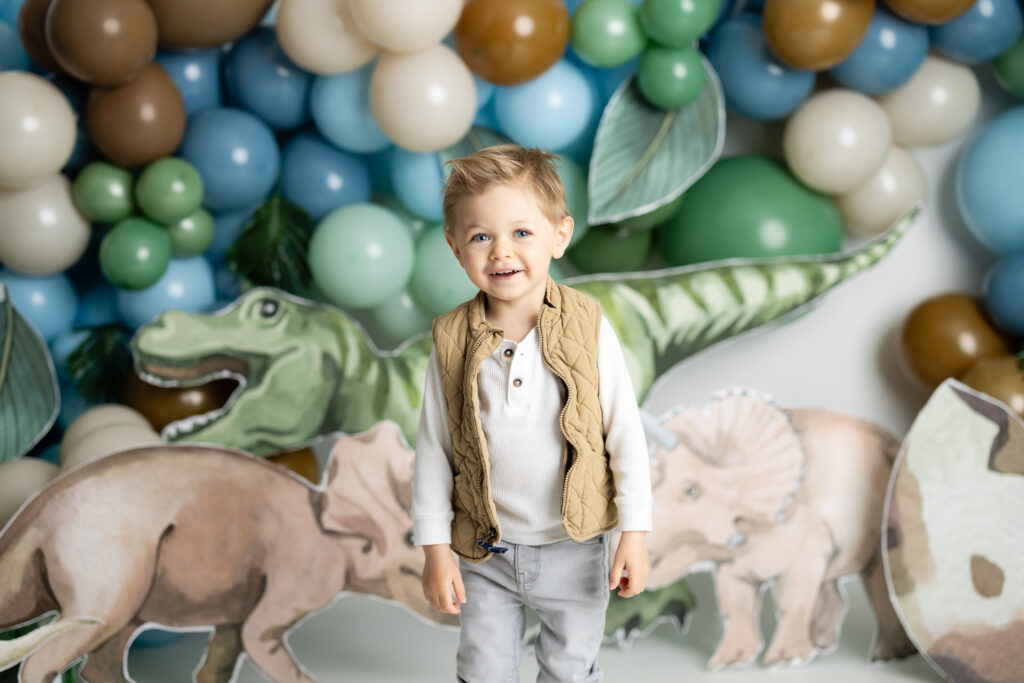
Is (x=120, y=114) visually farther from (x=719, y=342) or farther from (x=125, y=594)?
(x=719, y=342)

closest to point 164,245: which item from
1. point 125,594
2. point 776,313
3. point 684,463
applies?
point 125,594

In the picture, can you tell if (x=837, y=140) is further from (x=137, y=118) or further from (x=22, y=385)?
(x=22, y=385)

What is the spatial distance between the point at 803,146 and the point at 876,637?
1044 millimetres

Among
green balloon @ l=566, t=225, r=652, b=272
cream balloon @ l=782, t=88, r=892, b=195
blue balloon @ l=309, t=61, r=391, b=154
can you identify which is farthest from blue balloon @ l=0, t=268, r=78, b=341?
cream balloon @ l=782, t=88, r=892, b=195

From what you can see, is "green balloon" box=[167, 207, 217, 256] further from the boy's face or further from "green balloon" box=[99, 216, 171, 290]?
the boy's face

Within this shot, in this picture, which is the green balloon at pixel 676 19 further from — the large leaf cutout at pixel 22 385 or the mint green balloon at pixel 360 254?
the large leaf cutout at pixel 22 385

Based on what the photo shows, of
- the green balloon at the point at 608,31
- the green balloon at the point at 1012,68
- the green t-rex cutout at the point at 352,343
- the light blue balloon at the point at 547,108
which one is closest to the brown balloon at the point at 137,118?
the green t-rex cutout at the point at 352,343

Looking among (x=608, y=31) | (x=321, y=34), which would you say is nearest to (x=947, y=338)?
(x=608, y=31)

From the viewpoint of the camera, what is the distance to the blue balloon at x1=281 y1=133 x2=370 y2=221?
2066 mm

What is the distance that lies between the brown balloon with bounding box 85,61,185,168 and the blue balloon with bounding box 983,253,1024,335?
1769mm

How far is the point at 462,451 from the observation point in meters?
1.26

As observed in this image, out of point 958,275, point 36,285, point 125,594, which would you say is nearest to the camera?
point 125,594

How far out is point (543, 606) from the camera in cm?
130

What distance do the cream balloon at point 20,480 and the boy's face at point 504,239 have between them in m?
1.13
